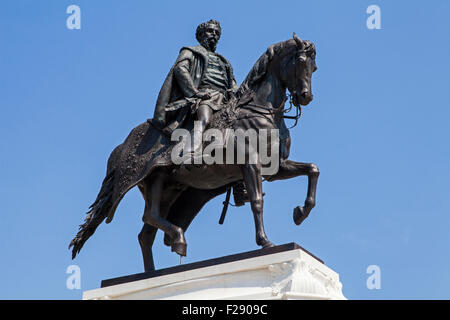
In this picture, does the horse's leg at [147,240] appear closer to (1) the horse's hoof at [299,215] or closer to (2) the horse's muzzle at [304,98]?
(1) the horse's hoof at [299,215]

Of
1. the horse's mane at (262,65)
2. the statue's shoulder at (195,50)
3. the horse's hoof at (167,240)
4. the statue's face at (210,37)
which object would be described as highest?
the statue's face at (210,37)

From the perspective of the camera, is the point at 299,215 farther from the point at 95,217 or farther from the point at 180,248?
the point at 95,217

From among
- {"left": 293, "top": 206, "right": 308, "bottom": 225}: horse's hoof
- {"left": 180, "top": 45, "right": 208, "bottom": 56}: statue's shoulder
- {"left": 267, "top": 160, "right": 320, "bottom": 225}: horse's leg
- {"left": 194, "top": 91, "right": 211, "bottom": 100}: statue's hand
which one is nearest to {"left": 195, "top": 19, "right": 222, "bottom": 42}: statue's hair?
{"left": 180, "top": 45, "right": 208, "bottom": 56}: statue's shoulder

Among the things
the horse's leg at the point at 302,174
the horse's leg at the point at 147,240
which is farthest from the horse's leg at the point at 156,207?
the horse's leg at the point at 302,174

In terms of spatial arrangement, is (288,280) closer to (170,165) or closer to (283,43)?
(170,165)

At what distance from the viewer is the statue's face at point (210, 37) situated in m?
13.9

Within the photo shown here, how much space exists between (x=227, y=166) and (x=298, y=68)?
5.46ft

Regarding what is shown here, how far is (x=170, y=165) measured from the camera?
41.7ft

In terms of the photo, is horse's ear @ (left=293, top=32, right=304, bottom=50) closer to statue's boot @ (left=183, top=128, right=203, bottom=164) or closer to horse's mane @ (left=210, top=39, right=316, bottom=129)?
horse's mane @ (left=210, top=39, right=316, bottom=129)

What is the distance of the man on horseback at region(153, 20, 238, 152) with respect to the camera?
42.6ft

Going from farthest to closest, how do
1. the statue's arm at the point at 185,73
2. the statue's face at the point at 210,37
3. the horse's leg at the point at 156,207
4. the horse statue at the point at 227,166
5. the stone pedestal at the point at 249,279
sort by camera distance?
1. the statue's face at the point at 210,37
2. the statue's arm at the point at 185,73
3. the horse's leg at the point at 156,207
4. the horse statue at the point at 227,166
5. the stone pedestal at the point at 249,279

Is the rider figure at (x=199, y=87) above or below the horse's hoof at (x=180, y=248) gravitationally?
above

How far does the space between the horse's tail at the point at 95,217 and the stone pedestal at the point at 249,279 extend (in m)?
1.51
